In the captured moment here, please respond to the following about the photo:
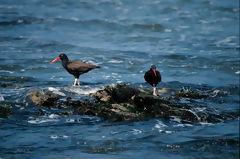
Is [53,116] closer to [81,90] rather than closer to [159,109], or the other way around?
[159,109]

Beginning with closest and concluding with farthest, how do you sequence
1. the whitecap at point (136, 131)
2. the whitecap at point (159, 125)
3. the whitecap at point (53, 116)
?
1. the whitecap at point (136, 131)
2. the whitecap at point (159, 125)
3. the whitecap at point (53, 116)

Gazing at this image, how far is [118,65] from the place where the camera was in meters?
17.4

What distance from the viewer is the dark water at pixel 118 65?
8117mm

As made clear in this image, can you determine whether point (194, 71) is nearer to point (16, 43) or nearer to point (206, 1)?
point (16, 43)

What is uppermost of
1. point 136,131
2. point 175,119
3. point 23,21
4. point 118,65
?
point 23,21

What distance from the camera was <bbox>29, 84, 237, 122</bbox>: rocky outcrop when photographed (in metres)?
9.54

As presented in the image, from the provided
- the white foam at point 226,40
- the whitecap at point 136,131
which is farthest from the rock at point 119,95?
the white foam at point 226,40

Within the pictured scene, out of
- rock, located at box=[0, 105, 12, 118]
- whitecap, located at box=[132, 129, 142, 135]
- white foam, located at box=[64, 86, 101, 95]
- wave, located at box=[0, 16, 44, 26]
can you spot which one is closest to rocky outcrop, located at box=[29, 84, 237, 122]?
whitecap, located at box=[132, 129, 142, 135]

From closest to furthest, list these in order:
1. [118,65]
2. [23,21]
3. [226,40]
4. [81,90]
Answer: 1. [81,90]
2. [118,65]
3. [226,40]
4. [23,21]

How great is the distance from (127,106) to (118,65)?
7.61 m

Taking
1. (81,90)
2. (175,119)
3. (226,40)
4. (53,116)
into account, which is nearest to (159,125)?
(175,119)

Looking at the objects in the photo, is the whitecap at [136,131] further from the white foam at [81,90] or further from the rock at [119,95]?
the white foam at [81,90]

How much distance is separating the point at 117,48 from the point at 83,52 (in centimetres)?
193

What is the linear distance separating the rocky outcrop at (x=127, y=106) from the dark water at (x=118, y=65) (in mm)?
248
